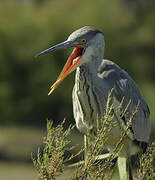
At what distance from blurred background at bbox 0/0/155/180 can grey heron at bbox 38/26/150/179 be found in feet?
30.3

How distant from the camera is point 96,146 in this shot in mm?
1918

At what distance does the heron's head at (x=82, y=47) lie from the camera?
3129mm

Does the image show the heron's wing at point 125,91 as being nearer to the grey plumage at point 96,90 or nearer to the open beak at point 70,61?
the grey plumage at point 96,90

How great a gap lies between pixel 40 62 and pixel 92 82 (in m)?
10.9

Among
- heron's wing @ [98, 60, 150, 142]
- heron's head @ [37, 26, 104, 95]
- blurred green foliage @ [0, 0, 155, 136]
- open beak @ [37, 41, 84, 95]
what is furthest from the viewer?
blurred green foliage @ [0, 0, 155, 136]

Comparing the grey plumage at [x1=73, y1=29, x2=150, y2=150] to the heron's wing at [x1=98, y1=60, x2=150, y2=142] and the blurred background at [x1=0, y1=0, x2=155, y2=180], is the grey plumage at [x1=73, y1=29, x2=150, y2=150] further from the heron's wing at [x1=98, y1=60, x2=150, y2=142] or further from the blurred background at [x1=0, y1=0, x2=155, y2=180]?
the blurred background at [x1=0, y1=0, x2=155, y2=180]

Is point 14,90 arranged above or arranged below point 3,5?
below

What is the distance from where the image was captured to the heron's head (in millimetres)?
3129

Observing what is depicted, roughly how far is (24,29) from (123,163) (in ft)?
37.5

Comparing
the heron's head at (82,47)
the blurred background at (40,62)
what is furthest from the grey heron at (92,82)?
the blurred background at (40,62)

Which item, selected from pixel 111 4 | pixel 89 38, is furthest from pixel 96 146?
pixel 111 4

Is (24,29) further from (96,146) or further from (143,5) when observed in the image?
(96,146)

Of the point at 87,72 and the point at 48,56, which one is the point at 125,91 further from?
the point at 48,56

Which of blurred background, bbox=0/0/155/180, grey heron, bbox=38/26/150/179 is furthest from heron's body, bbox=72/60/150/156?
blurred background, bbox=0/0/155/180
